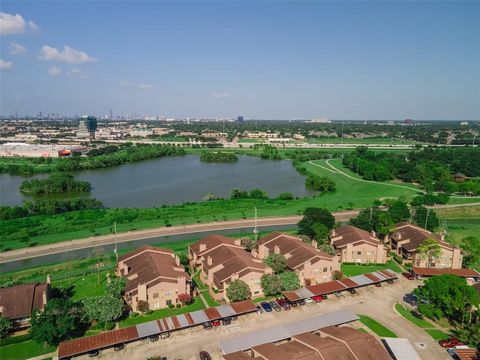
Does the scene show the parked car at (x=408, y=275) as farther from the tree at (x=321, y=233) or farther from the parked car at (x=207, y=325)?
the parked car at (x=207, y=325)

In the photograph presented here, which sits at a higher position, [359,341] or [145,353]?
[359,341]

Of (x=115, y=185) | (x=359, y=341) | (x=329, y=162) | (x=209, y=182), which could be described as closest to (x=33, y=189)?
(x=115, y=185)

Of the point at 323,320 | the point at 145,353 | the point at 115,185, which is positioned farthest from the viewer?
the point at 115,185

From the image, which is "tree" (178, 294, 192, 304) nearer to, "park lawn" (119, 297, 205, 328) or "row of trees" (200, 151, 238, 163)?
"park lawn" (119, 297, 205, 328)

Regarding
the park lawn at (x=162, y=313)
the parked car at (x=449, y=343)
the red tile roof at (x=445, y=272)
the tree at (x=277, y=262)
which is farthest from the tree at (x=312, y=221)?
the parked car at (x=449, y=343)

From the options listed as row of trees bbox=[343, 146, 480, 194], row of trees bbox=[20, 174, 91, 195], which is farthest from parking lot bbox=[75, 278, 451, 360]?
row of trees bbox=[20, 174, 91, 195]

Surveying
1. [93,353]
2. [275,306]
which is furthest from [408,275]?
[93,353]

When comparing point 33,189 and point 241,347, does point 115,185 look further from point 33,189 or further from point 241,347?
point 241,347
